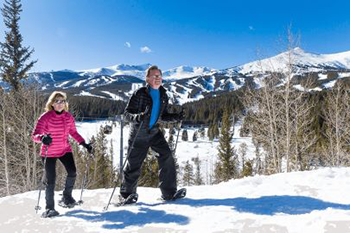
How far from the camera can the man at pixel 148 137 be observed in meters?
4.10

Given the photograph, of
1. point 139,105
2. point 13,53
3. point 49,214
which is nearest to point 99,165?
point 13,53

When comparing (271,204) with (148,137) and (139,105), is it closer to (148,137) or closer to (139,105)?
(148,137)

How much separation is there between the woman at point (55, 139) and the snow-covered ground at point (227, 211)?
1.01 ft

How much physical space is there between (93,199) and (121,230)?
194 cm

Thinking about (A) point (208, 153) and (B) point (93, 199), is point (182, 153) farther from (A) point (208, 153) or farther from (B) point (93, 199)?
(B) point (93, 199)

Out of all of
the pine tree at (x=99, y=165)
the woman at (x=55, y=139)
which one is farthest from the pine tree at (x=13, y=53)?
the woman at (x=55, y=139)

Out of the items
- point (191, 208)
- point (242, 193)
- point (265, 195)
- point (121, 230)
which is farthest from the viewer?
point (242, 193)

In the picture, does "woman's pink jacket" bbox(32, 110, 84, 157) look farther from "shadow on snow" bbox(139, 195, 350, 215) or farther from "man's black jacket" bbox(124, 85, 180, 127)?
"shadow on snow" bbox(139, 195, 350, 215)

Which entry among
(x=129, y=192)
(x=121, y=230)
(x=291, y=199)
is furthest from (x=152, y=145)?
(x=291, y=199)

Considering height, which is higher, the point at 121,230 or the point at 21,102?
the point at 21,102

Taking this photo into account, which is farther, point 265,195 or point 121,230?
point 265,195

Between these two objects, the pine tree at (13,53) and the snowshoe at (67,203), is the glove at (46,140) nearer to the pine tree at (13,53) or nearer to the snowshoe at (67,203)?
the snowshoe at (67,203)

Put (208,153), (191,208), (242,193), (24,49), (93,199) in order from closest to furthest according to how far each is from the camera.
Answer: (191,208) → (242,193) → (93,199) → (24,49) → (208,153)

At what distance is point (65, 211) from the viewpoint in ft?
13.7
